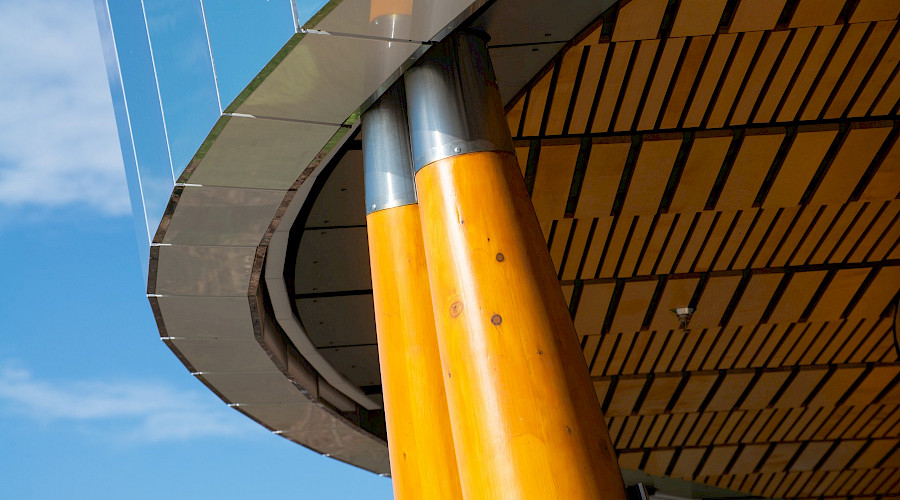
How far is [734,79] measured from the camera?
5.42 metres

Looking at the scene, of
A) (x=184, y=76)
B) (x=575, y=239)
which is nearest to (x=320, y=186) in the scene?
(x=184, y=76)

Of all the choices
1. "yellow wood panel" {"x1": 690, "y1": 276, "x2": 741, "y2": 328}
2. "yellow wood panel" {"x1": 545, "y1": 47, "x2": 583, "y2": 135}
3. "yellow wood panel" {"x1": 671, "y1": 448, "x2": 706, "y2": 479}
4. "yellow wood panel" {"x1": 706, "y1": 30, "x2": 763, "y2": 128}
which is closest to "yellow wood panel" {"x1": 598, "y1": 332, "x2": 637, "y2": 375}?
"yellow wood panel" {"x1": 690, "y1": 276, "x2": 741, "y2": 328}

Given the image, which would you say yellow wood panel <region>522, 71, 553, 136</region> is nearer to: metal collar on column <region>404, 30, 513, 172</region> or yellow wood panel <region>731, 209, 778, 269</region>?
metal collar on column <region>404, 30, 513, 172</region>

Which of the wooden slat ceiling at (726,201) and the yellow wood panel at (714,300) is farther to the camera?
the yellow wood panel at (714,300)

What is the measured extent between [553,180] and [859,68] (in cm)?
191

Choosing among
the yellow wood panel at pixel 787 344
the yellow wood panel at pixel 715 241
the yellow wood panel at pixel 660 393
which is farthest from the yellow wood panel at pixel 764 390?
the yellow wood panel at pixel 715 241

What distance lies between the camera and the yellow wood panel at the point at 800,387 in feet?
33.1

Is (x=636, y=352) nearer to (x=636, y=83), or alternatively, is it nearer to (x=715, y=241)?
(x=715, y=241)

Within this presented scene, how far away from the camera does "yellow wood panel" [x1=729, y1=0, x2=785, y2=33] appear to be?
4.82 metres

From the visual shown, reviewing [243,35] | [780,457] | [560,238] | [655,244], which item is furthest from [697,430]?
[243,35]

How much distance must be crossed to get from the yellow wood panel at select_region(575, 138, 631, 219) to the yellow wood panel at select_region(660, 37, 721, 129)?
307 millimetres

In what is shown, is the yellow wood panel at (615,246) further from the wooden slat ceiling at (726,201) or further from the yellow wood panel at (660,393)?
the yellow wood panel at (660,393)

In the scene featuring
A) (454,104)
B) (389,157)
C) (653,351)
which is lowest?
(454,104)

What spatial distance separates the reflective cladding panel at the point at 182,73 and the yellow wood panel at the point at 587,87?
2.05 meters
